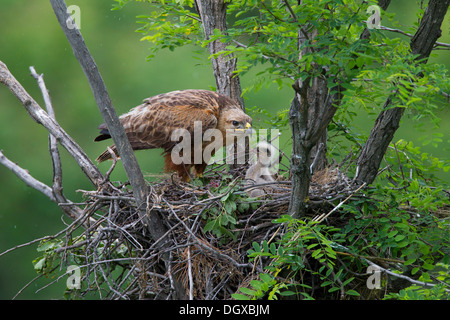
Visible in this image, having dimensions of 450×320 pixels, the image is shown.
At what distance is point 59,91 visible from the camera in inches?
321

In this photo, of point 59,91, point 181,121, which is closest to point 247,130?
point 181,121

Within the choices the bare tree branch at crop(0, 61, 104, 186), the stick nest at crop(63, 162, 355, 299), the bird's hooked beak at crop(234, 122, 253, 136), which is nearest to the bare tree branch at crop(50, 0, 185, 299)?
the stick nest at crop(63, 162, 355, 299)

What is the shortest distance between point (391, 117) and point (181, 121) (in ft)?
5.07

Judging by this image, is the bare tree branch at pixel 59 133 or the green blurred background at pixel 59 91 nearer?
the bare tree branch at pixel 59 133

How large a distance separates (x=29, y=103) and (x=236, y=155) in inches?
55.5

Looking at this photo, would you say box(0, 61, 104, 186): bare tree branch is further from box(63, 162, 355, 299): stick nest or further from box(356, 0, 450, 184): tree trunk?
box(356, 0, 450, 184): tree trunk

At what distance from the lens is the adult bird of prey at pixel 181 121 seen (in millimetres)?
4055

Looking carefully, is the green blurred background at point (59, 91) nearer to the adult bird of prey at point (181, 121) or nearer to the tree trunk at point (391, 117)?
the adult bird of prey at point (181, 121)

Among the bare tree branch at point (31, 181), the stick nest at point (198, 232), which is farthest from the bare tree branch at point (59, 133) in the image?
the bare tree branch at point (31, 181)

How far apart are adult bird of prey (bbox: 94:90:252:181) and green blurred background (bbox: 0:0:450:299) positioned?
310 centimetres

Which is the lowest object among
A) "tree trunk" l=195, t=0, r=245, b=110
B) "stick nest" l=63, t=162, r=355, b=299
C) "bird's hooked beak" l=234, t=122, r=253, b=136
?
"stick nest" l=63, t=162, r=355, b=299

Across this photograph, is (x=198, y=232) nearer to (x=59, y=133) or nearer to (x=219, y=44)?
(x=59, y=133)

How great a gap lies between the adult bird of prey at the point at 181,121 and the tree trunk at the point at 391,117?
1113mm

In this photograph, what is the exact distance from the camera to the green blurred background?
7.77m
